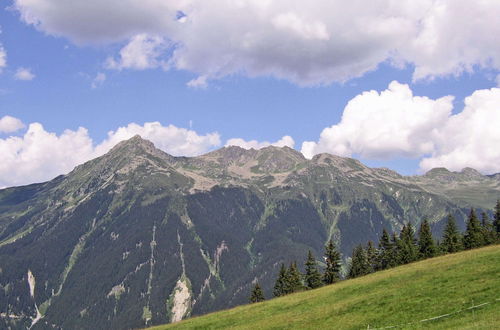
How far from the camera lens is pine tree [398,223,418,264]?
10044 cm

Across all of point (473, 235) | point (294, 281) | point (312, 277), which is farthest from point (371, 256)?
point (473, 235)

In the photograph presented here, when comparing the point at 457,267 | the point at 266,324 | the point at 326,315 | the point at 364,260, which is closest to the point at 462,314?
the point at 326,315

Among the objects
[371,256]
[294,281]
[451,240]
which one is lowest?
[294,281]

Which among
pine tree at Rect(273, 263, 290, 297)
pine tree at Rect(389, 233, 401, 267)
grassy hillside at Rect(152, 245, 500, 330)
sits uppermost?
grassy hillside at Rect(152, 245, 500, 330)

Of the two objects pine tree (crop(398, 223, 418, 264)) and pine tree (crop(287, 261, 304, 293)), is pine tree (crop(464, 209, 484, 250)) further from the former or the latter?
pine tree (crop(287, 261, 304, 293))

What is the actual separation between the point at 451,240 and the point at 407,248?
11.5 metres

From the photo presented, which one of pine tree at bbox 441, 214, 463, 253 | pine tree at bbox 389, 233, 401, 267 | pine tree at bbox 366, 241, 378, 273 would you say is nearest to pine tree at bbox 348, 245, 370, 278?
pine tree at bbox 366, 241, 378, 273

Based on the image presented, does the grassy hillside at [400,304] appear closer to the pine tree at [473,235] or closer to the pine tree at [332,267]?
the pine tree at [332,267]

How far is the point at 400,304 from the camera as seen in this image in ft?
122

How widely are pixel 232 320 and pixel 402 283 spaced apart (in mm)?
20537

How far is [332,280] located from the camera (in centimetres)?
9981

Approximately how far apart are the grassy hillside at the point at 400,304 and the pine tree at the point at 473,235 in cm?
5575

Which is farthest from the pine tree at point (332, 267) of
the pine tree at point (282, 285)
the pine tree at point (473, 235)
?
the pine tree at point (473, 235)

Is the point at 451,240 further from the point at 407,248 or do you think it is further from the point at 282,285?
the point at 282,285
